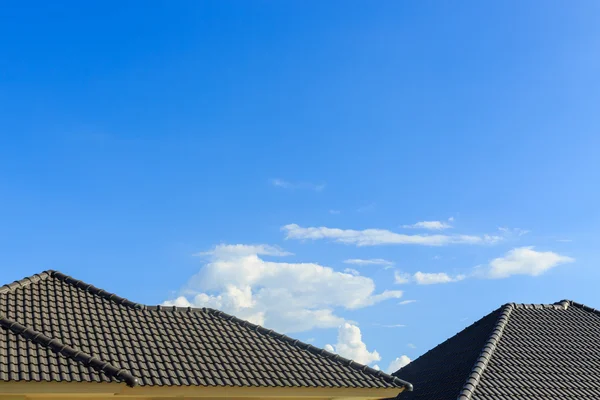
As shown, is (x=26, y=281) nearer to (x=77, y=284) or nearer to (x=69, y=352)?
(x=77, y=284)

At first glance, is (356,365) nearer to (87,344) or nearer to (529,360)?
(87,344)

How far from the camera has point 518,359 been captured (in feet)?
64.3

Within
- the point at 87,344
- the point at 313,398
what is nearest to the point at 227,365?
the point at 313,398

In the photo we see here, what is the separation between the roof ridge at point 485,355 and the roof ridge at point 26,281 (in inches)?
419

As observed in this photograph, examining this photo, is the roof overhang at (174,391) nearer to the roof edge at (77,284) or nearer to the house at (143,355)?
the house at (143,355)

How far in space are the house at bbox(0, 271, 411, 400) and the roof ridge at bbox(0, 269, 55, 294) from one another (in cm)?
3

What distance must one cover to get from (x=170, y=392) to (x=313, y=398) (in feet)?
9.51

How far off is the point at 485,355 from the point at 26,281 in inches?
489

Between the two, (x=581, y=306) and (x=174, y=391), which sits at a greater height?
(x=581, y=306)

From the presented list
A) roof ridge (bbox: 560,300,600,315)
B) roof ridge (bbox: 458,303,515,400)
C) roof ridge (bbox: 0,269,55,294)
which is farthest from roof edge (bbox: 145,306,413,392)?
roof ridge (bbox: 560,300,600,315)

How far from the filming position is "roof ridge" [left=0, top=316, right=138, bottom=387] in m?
11.5

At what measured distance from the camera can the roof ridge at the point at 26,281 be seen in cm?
1462

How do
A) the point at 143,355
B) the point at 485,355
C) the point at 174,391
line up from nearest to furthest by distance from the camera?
1. the point at 174,391
2. the point at 143,355
3. the point at 485,355

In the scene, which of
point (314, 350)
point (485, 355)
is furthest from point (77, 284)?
point (485, 355)
